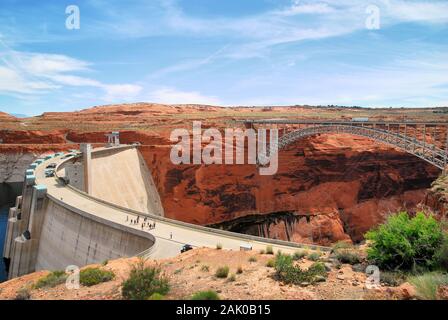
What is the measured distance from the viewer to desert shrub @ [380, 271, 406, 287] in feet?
36.5

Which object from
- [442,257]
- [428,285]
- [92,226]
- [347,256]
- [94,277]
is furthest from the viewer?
[92,226]

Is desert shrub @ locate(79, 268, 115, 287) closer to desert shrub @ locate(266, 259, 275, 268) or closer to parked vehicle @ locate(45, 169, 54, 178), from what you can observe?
desert shrub @ locate(266, 259, 275, 268)

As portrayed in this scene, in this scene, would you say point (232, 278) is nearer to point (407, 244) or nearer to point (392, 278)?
point (392, 278)

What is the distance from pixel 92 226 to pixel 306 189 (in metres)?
31.6

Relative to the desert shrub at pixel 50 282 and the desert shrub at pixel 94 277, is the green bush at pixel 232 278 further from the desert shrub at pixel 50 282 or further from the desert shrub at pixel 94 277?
the desert shrub at pixel 50 282

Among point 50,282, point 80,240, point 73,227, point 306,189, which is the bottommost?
point 80,240

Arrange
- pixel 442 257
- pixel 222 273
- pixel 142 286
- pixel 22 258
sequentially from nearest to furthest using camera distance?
1. pixel 142 286
2. pixel 442 257
3. pixel 222 273
4. pixel 22 258

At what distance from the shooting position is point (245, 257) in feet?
54.5

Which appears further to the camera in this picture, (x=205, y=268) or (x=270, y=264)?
(x=205, y=268)

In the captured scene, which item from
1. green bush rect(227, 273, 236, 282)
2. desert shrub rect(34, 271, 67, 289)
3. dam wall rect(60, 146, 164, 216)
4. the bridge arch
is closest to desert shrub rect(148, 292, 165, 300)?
green bush rect(227, 273, 236, 282)

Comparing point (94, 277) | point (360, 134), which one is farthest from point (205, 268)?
point (360, 134)

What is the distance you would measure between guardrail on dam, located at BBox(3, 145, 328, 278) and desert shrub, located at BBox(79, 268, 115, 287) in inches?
240

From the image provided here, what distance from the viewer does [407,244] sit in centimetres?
1205

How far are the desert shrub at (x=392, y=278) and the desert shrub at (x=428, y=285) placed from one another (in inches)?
37.5
